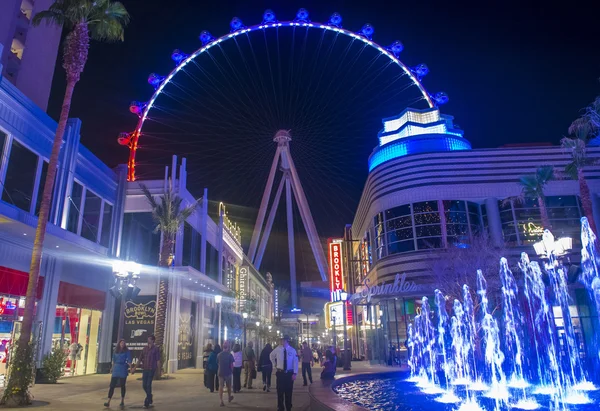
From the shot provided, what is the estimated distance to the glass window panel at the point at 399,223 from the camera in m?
36.8

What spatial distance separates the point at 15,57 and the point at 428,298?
4091 cm

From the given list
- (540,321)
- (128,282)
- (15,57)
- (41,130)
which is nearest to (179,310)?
(128,282)

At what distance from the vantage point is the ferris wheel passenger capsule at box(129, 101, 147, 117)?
36.4m

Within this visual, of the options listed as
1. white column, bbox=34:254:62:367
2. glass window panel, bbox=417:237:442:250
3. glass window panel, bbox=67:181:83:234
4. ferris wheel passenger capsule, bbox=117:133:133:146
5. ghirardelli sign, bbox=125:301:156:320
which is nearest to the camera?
white column, bbox=34:254:62:367

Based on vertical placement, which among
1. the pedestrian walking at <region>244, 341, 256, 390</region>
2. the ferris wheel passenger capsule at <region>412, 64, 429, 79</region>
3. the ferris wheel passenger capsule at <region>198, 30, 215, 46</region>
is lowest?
the pedestrian walking at <region>244, 341, 256, 390</region>

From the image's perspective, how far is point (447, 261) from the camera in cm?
3145

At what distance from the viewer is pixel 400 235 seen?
37062mm

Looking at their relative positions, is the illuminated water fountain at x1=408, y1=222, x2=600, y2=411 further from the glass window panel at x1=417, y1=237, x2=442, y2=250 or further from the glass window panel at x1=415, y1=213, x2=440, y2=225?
the glass window panel at x1=415, y1=213, x2=440, y2=225

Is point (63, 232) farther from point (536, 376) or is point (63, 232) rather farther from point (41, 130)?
point (536, 376)

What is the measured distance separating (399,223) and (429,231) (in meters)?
2.64

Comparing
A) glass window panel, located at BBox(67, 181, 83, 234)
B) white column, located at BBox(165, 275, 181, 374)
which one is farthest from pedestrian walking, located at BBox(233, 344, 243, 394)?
glass window panel, located at BBox(67, 181, 83, 234)

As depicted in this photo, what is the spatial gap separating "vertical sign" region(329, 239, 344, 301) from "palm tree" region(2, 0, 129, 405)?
34711mm

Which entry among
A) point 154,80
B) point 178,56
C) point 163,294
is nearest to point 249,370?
point 163,294

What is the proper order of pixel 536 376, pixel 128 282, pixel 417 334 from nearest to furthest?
pixel 128 282
pixel 536 376
pixel 417 334
